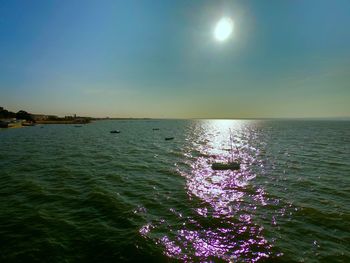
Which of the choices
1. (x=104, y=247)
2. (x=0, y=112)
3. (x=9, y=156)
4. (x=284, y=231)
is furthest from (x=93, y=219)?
(x=0, y=112)

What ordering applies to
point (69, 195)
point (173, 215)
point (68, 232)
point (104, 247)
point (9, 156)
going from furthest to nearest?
point (9, 156), point (69, 195), point (173, 215), point (68, 232), point (104, 247)

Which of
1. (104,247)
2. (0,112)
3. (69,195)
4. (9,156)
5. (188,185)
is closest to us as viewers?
(104,247)

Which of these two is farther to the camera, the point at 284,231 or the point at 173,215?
the point at 173,215

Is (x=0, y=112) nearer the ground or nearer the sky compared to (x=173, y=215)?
nearer the sky

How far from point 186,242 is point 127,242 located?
3.59 m

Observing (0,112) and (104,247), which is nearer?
(104,247)

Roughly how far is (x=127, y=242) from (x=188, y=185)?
13044 millimetres

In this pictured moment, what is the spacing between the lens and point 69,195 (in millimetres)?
21156

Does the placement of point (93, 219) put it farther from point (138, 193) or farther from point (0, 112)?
point (0, 112)

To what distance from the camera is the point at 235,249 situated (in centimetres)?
1284

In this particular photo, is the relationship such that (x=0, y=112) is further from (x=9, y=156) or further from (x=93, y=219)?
(x=93, y=219)

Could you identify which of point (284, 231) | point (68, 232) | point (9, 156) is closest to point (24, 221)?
point (68, 232)

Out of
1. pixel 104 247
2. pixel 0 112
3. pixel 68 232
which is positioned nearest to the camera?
pixel 104 247

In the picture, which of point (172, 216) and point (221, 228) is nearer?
point (221, 228)
